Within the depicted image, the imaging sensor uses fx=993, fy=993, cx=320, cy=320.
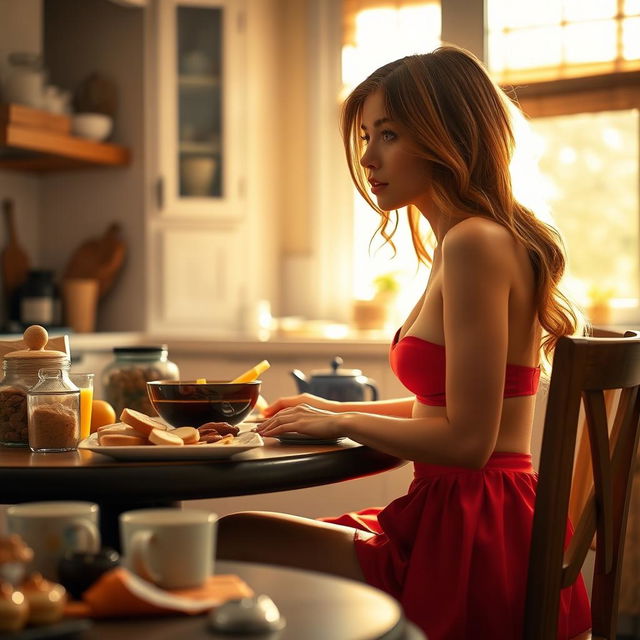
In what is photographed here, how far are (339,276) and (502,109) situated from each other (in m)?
2.91

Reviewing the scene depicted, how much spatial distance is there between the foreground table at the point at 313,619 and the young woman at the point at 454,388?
65 centimetres

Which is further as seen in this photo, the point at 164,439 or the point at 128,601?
the point at 164,439

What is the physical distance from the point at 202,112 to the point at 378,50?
0.86 metres

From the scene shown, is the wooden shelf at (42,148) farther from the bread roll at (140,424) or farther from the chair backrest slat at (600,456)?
the chair backrest slat at (600,456)

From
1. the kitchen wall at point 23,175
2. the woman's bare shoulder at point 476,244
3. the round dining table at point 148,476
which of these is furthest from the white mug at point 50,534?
the kitchen wall at point 23,175

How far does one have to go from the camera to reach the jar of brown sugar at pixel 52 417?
1448 mm

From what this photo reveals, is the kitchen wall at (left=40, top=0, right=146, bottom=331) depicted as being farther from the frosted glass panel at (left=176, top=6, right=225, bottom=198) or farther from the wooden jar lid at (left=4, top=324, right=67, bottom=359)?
the wooden jar lid at (left=4, top=324, right=67, bottom=359)

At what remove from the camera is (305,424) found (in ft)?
5.10

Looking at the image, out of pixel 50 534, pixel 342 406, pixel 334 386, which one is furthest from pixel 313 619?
pixel 334 386

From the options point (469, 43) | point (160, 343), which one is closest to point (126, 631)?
point (469, 43)

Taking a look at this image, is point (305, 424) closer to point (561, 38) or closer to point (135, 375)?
point (135, 375)

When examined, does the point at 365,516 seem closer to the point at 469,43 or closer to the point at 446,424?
the point at 446,424

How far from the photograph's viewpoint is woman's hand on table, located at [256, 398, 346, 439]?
1545 millimetres

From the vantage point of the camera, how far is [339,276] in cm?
464
